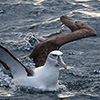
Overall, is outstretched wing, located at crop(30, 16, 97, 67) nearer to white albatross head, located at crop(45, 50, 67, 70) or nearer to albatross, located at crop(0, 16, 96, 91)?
albatross, located at crop(0, 16, 96, 91)

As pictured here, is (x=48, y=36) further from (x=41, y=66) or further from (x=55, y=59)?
(x=55, y=59)

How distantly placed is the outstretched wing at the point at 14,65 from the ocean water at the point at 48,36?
0.39m

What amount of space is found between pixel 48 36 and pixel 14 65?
4.26 meters

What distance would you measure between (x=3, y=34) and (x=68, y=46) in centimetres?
264

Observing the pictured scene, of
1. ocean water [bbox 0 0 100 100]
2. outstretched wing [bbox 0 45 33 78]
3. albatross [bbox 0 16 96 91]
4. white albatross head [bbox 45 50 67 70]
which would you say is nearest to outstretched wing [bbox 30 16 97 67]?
albatross [bbox 0 16 96 91]

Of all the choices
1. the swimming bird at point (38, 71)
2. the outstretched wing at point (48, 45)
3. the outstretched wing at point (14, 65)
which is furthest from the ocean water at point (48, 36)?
the outstretched wing at point (48, 45)

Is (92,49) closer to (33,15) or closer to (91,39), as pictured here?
(91,39)

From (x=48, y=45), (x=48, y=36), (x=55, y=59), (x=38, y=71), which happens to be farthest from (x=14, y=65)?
(x=48, y=36)

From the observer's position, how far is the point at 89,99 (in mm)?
8219

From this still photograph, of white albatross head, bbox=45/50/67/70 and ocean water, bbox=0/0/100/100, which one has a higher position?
white albatross head, bbox=45/50/67/70

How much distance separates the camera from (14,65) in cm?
895

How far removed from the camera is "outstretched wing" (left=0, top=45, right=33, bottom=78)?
8.67 m

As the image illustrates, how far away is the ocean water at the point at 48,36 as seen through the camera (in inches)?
341

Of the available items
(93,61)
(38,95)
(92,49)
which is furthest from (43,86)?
(92,49)
